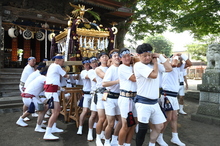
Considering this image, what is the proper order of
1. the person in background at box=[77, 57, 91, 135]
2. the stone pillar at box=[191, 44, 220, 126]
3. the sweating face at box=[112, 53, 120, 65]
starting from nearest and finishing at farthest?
the sweating face at box=[112, 53, 120, 65] → the person in background at box=[77, 57, 91, 135] → the stone pillar at box=[191, 44, 220, 126]

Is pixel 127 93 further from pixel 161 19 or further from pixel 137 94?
pixel 161 19

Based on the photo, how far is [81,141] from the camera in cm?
420

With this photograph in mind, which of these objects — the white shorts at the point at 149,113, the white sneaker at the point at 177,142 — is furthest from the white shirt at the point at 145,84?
the white sneaker at the point at 177,142

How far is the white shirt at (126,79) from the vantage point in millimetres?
3135

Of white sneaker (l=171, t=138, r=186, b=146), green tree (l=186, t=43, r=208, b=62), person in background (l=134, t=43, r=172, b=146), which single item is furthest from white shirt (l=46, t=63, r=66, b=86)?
green tree (l=186, t=43, r=208, b=62)

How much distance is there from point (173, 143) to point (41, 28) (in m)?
9.95

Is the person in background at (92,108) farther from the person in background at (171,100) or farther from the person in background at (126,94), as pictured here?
the person in background at (171,100)

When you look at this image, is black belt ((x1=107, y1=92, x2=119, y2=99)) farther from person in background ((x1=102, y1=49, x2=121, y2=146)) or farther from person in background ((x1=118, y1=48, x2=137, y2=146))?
person in background ((x1=118, y1=48, x2=137, y2=146))

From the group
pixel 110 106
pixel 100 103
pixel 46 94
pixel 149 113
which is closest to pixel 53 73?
pixel 46 94

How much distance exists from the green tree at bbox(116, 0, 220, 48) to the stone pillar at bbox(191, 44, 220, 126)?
3108mm

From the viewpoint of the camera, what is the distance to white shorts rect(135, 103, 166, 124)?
9.48ft

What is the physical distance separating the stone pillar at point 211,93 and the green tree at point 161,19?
3.11 meters

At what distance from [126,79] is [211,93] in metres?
3.92

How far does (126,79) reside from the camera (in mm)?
3174
